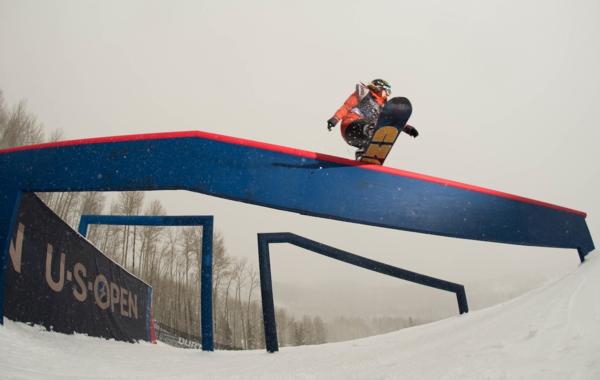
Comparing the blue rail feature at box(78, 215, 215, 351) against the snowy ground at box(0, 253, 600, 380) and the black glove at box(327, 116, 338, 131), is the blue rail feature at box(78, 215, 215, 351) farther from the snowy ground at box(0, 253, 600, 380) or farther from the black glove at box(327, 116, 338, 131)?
the black glove at box(327, 116, 338, 131)

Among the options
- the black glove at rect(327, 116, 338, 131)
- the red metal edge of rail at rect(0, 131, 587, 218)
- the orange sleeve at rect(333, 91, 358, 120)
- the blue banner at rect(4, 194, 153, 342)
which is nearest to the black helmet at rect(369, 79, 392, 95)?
the orange sleeve at rect(333, 91, 358, 120)

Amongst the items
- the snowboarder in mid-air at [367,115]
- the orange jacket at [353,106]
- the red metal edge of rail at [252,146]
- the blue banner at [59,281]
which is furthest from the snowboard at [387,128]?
the blue banner at [59,281]

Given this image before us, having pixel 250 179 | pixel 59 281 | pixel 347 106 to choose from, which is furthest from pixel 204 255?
pixel 347 106

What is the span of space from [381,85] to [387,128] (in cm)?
145

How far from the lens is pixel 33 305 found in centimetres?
331

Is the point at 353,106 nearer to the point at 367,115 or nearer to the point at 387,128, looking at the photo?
the point at 367,115

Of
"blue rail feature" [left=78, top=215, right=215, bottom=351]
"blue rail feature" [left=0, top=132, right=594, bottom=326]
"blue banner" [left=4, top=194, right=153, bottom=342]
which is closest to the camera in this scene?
"blue rail feature" [left=0, top=132, right=594, bottom=326]

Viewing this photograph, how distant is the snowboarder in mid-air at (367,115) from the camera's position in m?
3.01

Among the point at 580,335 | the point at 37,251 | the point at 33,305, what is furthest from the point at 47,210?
the point at 580,335

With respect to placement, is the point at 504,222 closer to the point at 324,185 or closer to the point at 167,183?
the point at 324,185

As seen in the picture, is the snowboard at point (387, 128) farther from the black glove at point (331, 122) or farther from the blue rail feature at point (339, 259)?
the blue rail feature at point (339, 259)

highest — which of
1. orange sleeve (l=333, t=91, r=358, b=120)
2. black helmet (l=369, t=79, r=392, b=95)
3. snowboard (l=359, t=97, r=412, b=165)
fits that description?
black helmet (l=369, t=79, r=392, b=95)

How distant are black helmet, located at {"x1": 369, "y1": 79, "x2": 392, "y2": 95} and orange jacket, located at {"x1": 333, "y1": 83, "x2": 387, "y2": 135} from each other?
103mm

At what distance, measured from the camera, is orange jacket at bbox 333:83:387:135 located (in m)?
3.73
